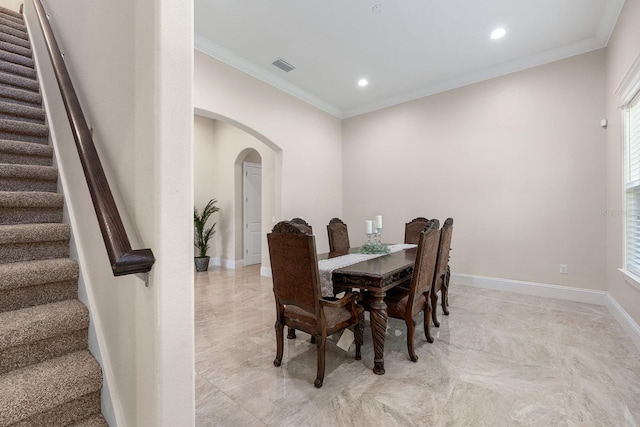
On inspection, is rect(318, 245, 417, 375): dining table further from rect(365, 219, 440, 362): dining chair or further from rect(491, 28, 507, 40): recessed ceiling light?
rect(491, 28, 507, 40): recessed ceiling light

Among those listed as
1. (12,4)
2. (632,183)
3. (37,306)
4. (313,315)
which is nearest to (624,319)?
(632,183)

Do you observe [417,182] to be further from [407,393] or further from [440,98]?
[407,393]

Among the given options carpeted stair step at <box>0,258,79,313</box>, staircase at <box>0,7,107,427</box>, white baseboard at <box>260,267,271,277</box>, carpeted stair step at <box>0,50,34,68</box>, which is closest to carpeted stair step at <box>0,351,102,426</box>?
staircase at <box>0,7,107,427</box>

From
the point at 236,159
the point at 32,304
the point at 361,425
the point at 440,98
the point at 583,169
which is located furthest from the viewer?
the point at 236,159

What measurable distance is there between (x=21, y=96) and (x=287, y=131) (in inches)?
124

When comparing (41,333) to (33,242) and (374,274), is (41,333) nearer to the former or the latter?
(33,242)

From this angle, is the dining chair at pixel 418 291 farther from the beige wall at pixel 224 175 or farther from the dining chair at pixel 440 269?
the beige wall at pixel 224 175

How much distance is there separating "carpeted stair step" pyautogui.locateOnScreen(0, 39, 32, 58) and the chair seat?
153 inches

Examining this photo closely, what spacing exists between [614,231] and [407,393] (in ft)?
10.6

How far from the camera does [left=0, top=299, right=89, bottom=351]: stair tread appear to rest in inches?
47.3

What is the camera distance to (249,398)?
1.82 m

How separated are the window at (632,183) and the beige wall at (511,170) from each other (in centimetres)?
72

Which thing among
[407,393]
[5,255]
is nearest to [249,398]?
[407,393]

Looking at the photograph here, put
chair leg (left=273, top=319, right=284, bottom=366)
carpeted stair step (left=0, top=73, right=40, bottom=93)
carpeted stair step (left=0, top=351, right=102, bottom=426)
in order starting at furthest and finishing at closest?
carpeted stair step (left=0, top=73, right=40, bottom=93)
chair leg (left=273, top=319, right=284, bottom=366)
carpeted stair step (left=0, top=351, right=102, bottom=426)
